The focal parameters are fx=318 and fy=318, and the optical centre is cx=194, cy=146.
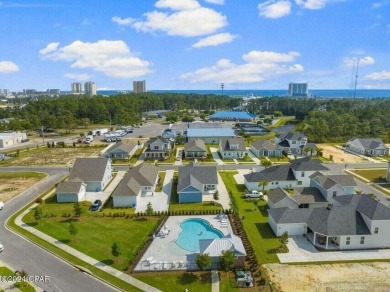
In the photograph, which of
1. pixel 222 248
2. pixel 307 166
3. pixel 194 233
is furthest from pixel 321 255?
pixel 307 166

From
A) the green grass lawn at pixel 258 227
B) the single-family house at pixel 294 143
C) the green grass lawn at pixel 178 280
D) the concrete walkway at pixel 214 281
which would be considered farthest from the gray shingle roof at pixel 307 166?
the green grass lawn at pixel 178 280

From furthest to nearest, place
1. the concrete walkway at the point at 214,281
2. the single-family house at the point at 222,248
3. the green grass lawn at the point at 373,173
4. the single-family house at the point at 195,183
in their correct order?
1. the green grass lawn at the point at 373,173
2. the single-family house at the point at 195,183
3. the single-family house at the point at 222,248
4. the concrete walkway at the point at 214,281

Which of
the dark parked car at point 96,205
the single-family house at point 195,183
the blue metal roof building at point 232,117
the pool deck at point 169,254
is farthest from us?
the blue metal roof building at point 232,117

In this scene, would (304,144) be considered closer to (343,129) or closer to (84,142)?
(343,129)

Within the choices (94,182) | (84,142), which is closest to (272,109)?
(84,142)

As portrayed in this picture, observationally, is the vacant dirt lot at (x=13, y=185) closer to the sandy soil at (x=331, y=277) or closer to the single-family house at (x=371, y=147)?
the sandy soil at (x=331, y=277)

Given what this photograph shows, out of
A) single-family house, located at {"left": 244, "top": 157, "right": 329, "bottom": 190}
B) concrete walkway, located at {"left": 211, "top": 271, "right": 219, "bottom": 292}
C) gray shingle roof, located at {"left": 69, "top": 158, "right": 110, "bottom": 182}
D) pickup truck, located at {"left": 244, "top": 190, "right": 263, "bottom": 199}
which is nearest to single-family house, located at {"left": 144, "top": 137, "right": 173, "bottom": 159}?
gray shingle roof, located at {"left": 69, "top": 158, "right": 110, "bottom": 182}
